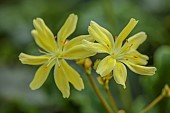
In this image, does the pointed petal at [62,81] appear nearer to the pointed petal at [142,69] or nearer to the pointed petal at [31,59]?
the pointed petal at [31,59]

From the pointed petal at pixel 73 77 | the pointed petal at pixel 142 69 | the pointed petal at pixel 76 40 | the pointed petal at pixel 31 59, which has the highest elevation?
the pointed petal at pixel 31 59

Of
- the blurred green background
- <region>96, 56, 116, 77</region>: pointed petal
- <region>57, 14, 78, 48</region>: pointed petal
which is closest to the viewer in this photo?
<region>96, 56, 116, 77</region>: pointed petal

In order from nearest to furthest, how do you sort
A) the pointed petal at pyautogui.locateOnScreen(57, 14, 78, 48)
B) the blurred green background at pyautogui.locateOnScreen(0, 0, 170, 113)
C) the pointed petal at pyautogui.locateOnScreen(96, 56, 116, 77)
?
the pointed petal at pyautogui.locateOnScreen(96, 56, 116, 77), the pointed petal at pyautogui.locateOnScreen(57, 14, 78, 48), the blurred green background at pyautogui.locateOnScreen(0, 0, 170, 113)

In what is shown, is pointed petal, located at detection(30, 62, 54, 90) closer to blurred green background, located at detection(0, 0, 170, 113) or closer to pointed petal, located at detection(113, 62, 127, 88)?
pointed petal, located at detection(113, 62, 127, 88)

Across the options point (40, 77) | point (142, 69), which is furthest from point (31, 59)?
point (142, 69)

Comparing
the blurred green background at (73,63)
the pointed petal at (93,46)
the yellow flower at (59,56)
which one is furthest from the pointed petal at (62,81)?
the blurred green background at (73,63)

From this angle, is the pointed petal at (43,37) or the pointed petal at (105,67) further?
the pointed petal at (43,37)

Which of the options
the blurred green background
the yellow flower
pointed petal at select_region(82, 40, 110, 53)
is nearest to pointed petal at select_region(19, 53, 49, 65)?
the yellow flower

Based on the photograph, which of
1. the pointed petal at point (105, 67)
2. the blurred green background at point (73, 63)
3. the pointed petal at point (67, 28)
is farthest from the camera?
the blurred green background at point (73, 63)
